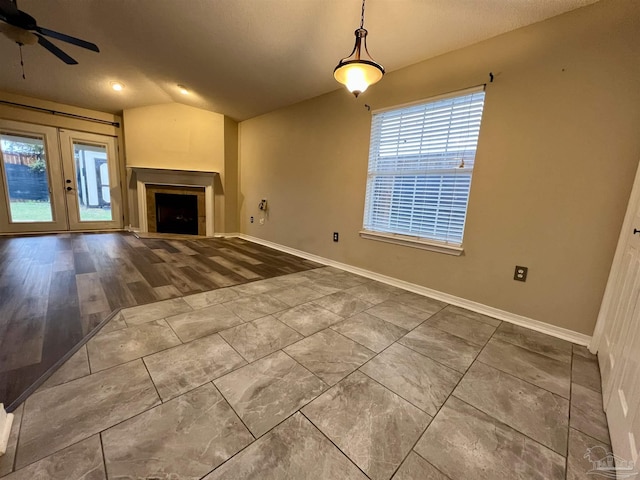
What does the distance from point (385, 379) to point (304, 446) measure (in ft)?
2.01

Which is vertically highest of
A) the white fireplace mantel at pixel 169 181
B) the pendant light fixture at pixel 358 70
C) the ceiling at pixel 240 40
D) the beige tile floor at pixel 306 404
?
the ceiling at pixel 240 40

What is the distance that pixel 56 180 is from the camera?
4.91 m

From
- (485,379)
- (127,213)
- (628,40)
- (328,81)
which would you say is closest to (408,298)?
(485,379)

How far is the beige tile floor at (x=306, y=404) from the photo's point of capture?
954 millimetres

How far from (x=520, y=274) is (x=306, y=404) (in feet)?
6.95

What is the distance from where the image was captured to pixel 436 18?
2.09 m

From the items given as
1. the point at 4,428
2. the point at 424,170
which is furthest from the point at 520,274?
the point at 4,428

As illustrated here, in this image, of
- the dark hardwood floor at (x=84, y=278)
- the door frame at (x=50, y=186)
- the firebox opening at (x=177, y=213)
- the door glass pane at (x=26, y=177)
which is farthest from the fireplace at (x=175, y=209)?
the door glass pane at (x=26, y=177)

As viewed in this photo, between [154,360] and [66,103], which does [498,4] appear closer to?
[154,360]

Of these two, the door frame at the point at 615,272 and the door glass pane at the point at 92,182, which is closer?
the door frame at the point at 615,272

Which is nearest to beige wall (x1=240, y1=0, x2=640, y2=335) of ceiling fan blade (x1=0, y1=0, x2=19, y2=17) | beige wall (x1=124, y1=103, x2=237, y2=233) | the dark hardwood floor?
the dark hardwood floor

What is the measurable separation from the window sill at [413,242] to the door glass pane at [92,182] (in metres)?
5.72

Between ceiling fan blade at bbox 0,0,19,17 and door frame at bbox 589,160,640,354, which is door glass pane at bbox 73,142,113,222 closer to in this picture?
ceiling fan blade at bbox 0,0,19,17

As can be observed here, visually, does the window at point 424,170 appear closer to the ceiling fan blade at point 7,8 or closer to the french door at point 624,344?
the french door at point 624,344
